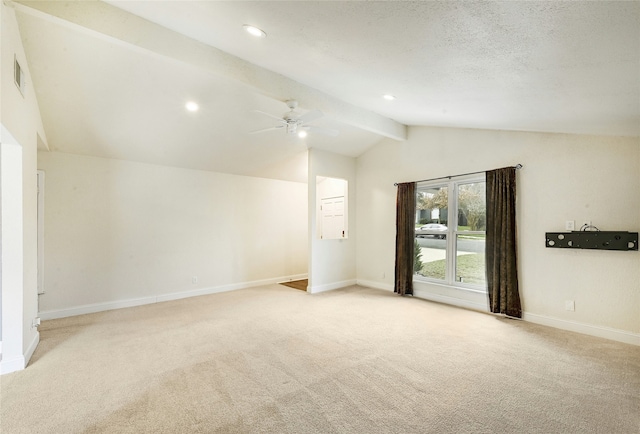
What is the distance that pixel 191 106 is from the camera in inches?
148

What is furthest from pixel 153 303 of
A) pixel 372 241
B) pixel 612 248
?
pixel 612 248

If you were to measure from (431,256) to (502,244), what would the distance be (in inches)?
52.3

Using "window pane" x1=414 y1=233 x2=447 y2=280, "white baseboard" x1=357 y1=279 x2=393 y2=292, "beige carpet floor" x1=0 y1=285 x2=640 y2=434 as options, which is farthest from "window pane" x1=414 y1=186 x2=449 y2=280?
"beige carpet floor" x1=0 y1=285 x2=640 y2=434

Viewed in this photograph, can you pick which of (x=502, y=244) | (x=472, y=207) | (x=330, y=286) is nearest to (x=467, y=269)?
(x=502, y=244)

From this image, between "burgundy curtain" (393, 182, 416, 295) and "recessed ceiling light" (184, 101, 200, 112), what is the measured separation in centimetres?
370

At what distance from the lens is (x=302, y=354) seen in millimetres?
3025

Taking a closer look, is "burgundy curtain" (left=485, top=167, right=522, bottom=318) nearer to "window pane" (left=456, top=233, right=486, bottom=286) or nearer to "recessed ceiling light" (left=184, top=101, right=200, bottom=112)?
"window pane" (left=456, top=233, right=486, bottom=286)

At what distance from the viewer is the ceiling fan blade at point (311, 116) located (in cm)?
328

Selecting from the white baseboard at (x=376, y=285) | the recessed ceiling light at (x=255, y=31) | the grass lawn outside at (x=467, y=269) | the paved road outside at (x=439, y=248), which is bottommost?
the white baseboard at (x=376, y=285)

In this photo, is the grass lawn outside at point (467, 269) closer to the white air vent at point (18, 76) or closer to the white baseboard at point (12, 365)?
the white baseboard at point (12, 365)

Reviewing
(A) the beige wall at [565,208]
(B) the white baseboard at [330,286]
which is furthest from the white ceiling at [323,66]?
(B) the white baseboard at [330,286]

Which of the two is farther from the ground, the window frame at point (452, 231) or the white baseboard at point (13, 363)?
the window frame at point (452, 231)

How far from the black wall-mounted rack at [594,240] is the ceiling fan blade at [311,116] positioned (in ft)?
10.9

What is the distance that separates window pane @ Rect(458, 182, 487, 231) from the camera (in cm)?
469
